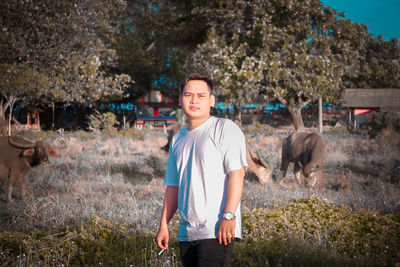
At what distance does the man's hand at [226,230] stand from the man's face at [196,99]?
0.73 meters

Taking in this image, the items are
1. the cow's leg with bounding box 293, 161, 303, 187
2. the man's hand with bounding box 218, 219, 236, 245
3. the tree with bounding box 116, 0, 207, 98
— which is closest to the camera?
the man's hand with bounding box 218, 219, 236, 245

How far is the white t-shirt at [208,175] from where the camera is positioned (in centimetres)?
232

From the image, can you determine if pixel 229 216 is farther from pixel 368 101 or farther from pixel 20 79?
pixel 368 101

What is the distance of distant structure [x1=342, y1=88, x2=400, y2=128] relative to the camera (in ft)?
102

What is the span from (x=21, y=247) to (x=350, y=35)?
2544 cm

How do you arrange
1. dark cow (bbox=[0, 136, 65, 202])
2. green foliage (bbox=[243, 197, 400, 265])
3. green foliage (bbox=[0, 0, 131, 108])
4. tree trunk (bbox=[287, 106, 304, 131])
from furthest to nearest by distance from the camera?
tree trunk (bbox=[287, 106, 304, 131]) → green foliage (bbox=[0, 0, 131, 108]) → dark cow (bbox=[0, 136, 65, 202]) → green foliage (bbox=[243, 197, 400, 265])

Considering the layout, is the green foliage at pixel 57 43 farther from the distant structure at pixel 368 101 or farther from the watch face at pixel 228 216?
the distant structure at pixel 368 101

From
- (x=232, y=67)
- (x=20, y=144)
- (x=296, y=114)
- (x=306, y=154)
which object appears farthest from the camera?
(x=296, y=114)

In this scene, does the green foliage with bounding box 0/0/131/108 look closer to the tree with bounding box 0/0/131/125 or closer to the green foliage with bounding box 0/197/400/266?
the tree with bounding box 0/0/131/125

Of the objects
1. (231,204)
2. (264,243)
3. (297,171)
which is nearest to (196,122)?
(231,204)

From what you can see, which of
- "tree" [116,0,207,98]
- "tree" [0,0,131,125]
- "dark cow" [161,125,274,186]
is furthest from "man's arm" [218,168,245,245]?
"tree" [116,0,207,98]

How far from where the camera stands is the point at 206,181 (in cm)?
235

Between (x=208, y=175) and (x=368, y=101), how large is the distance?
32.4 metres

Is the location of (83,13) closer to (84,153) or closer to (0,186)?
(84,153)
